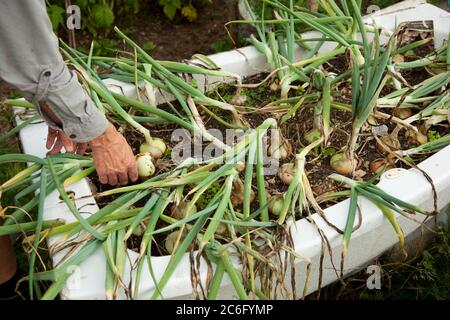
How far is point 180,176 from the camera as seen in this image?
1.38 metres

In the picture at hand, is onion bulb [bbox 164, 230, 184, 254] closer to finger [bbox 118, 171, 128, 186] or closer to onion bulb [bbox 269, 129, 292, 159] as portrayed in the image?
finger [bbox 118, 171, 128, 186]

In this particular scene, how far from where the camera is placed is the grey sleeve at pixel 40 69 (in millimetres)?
1078

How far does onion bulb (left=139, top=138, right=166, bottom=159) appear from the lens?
1530 mm

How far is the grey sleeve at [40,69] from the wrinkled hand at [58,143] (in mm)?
127

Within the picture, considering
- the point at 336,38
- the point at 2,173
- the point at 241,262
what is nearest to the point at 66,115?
the point at 241,262

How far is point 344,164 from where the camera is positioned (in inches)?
59.6

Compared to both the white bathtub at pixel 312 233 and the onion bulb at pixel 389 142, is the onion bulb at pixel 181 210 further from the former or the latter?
the onion bulb at pixel 389 142

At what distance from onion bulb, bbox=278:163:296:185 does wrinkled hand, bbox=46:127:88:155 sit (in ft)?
1.45

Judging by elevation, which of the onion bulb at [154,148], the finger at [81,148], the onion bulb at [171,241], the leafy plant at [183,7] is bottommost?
the onion bulb at [171,241]

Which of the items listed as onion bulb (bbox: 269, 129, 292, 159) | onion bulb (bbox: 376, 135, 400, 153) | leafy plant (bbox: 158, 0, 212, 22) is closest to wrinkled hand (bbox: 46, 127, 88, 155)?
onion bulb (bbox: 269, 129, 292, 159)

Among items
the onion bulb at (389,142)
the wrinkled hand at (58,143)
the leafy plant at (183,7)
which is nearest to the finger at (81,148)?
the wrinkled hand at (58,143)

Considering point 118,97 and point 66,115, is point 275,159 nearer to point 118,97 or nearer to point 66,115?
point 118,97

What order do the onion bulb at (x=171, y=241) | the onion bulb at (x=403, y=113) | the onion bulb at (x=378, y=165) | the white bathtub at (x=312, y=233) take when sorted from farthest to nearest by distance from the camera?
1. the onion bulb at (x=403, y=113)
2. the onion bulb at (x=378, y=165)
3. the onion bulb at (x=171, y=241)
4. the white bathtub at (x=312, y=233)

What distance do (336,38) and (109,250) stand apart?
802 mm
